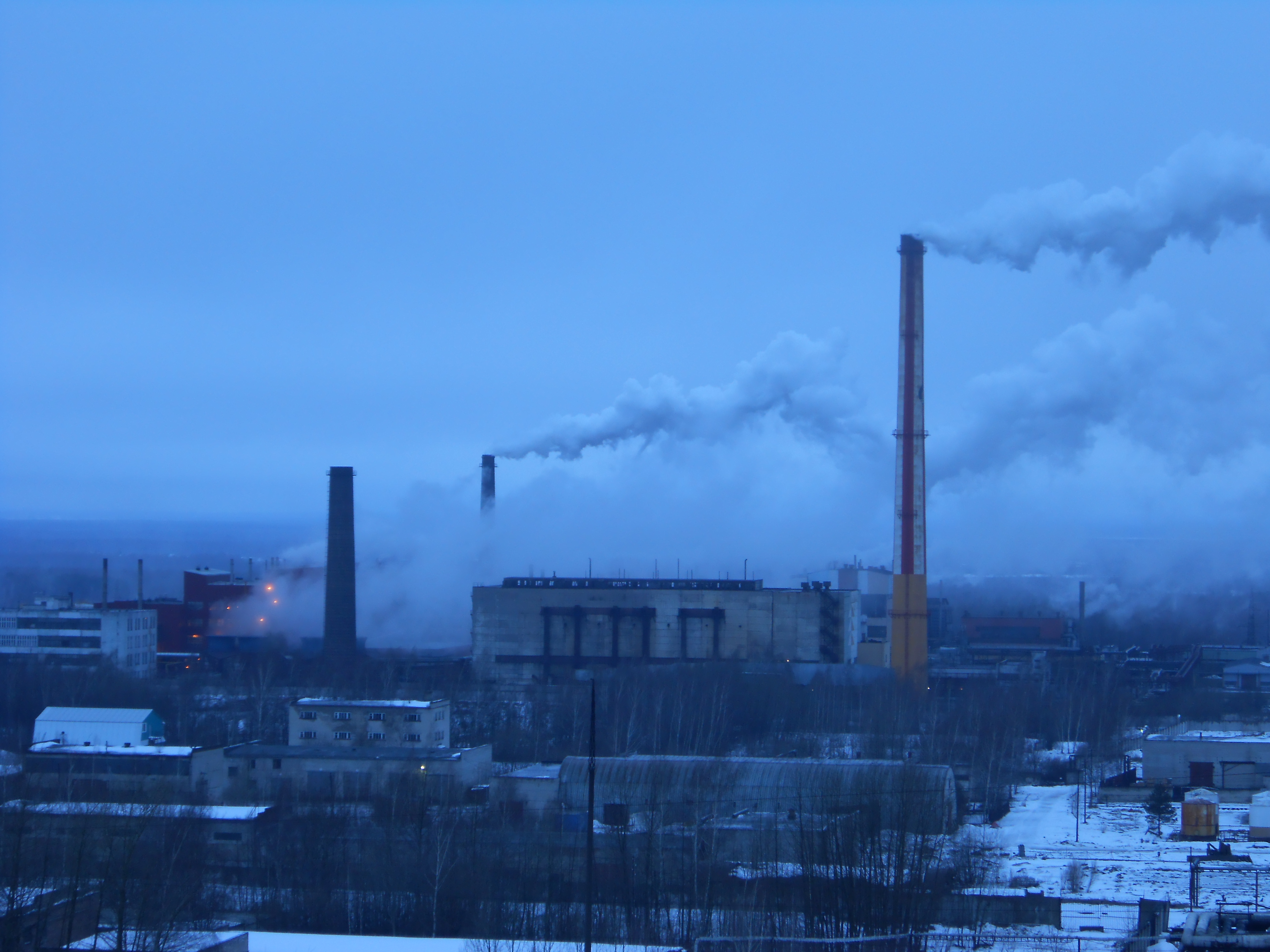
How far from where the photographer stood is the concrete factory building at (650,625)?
29406 mm

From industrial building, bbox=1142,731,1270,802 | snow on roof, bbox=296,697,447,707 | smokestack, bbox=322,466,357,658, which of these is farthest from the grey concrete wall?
smokestack, bbox=322,466,357,658

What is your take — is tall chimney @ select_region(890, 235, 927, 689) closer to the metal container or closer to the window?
the window

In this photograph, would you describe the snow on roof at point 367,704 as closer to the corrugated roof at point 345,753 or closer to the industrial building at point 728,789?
the corrugated roof at point 345,753

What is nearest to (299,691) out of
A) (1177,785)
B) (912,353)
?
(912,353)

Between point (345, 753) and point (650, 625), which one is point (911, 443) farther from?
point (345, 753)

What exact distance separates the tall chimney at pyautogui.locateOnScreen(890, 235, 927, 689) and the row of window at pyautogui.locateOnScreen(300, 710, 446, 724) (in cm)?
996

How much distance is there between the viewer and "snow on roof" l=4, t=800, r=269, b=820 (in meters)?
12.6

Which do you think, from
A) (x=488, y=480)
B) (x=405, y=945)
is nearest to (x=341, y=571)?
(x=488, y=480)

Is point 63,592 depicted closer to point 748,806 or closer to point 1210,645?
point 1210,645

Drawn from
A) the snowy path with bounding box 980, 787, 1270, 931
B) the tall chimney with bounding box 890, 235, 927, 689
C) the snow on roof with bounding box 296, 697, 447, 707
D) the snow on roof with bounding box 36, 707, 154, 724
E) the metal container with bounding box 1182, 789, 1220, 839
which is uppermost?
the tall chimney with bounding box 890, 235, 927, 689

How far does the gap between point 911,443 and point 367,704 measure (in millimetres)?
10931

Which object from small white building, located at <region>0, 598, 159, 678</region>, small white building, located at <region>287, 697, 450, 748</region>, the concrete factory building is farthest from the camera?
small white building, located at <region>0, 598, 159, 678</region>

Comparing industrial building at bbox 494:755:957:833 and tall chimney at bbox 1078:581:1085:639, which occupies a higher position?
tall chimney at bbox 1078:581:1085:639

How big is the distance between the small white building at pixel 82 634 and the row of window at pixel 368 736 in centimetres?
1194
